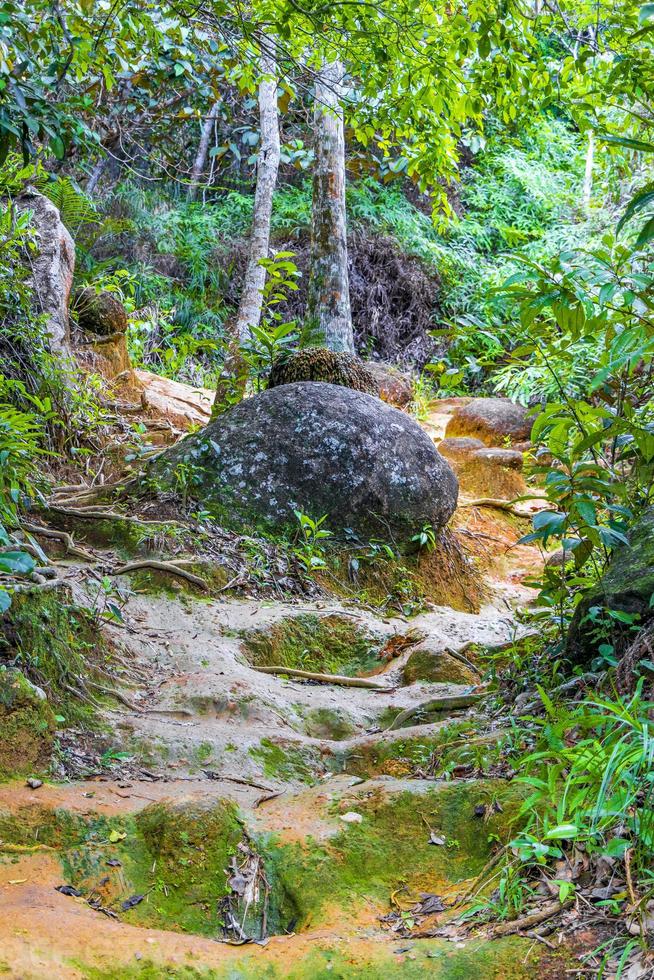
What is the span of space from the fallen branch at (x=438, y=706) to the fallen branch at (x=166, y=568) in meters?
1.63

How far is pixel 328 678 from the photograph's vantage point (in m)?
4.19

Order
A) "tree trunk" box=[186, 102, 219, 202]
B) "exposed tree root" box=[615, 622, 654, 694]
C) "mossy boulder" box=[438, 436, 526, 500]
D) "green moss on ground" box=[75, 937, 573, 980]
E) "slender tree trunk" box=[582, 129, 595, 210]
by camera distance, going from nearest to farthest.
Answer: "green moss on ground" box=[75, 937, 573, 980] → "exposed tree root" box=[615, 622, 654, 694] → "mossy boulder" box=[438, 436, 526, 500] → "tree trunk" box=[186, 102, 219, 202] → "slender tree trunk" box=[582, 129, 595, 210]

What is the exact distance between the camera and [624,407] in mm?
3072

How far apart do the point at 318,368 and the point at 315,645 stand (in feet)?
8.87

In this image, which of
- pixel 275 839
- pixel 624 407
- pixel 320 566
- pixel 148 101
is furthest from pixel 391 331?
pixel 275 839

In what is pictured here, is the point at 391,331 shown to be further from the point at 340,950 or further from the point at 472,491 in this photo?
the point at 340,950

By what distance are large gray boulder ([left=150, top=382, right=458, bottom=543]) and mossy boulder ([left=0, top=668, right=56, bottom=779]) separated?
2.62 meters

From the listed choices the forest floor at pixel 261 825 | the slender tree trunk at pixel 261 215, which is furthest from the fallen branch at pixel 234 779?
the slender tree trunk at pixel 261 215

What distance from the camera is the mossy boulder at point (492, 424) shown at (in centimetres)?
1011

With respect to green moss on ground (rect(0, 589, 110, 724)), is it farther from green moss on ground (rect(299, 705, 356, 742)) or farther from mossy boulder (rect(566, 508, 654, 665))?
mossy boulder (rect(566, 508, 654, 665))

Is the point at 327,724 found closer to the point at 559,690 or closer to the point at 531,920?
the point at 559,690

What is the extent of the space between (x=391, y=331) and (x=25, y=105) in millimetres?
10656

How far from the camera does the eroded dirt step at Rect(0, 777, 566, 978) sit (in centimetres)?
177

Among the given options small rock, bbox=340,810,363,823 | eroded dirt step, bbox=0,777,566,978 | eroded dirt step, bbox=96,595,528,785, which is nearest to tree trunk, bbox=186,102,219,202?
eroded dirt step, bbox=96,595,528,785
